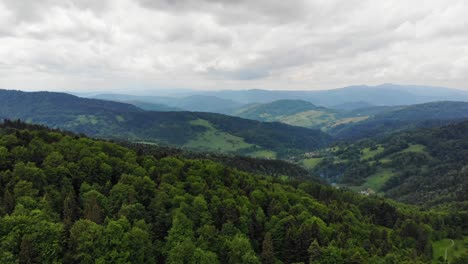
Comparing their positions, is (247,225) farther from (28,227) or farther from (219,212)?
(28,227)

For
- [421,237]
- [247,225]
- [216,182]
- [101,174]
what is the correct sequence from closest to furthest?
[247,225] → [101,174] → [216,182] → [421,237]

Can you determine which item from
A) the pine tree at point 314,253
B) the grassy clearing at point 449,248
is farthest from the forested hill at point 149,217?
the grassy clearing at point 449,248

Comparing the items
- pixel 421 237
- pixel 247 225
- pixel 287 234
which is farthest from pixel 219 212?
pixel 421 237

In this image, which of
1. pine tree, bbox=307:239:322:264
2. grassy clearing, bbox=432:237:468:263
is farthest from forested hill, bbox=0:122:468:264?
grassy clearing, bbox=432:237:468:263

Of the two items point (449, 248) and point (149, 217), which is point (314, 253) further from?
point (449, 248)

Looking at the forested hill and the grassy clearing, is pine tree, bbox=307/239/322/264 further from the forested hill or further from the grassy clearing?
the grassy clearing

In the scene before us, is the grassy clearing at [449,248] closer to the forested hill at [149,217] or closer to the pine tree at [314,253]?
the forested hill at [149,217]

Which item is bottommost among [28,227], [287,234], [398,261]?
[398,261]

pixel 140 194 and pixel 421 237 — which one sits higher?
pixel 140 194
